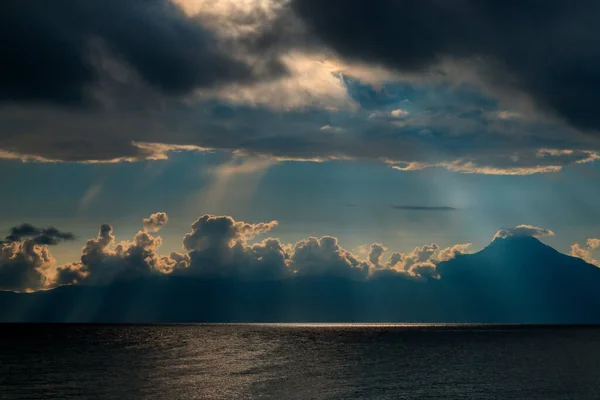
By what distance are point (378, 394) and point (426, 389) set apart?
9.86 meters

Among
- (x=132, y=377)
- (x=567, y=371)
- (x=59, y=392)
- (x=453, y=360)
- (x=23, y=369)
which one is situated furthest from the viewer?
(x=453, y=360)

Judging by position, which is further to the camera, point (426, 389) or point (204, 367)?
point (204, 367)

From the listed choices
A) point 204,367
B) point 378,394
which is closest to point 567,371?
point 378,394

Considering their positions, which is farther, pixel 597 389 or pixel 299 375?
pixel 299 375

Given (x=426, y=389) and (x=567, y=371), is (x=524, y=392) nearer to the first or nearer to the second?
(x=426, y=389)

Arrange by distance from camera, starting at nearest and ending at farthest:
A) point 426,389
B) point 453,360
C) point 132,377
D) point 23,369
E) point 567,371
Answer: point 426,389 → point 132,377 → point 23,369 → point 567,371 → point 453,360

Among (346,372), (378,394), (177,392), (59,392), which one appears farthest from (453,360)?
(59,392)

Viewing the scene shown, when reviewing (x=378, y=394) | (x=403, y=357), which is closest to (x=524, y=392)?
→ (x=378, y=394)

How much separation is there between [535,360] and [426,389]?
77.4 metres

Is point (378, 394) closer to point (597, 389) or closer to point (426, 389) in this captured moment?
point (426, 389)

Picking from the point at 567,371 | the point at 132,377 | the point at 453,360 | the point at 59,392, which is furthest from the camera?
the point at 453,360

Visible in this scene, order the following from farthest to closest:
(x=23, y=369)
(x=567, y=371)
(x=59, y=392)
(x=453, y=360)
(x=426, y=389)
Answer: (x=453, y=360) < (x=567, y=371) < (x=23, y=369) < (x=426, y=389) < (x=59, y=392)

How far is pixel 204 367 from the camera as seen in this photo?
424 ft

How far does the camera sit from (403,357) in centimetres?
16512
